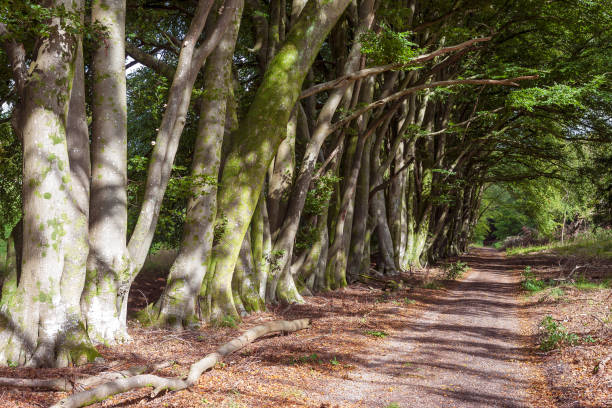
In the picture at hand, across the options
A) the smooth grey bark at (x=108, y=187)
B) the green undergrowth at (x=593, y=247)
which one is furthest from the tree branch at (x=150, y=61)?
the green undergrowth at (x=593, y=247)

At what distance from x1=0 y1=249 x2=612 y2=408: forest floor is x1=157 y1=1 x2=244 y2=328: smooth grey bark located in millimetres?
520

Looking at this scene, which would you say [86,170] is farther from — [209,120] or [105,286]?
[209,120]

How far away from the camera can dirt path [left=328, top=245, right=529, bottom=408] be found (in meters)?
5.32

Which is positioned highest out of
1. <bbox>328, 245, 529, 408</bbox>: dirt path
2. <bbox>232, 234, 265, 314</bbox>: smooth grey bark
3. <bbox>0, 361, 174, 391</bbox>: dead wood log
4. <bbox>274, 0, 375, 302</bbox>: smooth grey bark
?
<bbox>274, 0, 375, 302</bbox>: smooth grey bark

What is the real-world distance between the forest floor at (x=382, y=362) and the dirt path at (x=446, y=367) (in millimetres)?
15

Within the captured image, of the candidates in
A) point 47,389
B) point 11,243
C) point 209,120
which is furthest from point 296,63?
point 47,389

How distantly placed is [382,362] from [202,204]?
4.08m

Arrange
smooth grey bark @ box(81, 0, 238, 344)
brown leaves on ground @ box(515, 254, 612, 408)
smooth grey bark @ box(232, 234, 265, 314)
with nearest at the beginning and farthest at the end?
brown leaves on ground @ box(515, 254, 612, 408)
smooth grey bark @ box(81, 0, 238, 344)
smooth grey bark @ box(232, 234, 265, 314)

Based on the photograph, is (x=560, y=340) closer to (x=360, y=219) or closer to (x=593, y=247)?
(x=360, y=219)

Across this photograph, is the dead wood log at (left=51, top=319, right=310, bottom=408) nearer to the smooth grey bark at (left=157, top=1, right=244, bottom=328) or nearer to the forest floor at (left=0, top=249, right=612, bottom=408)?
the forest floor at (left=0, top=249, right=612, bottom=408)

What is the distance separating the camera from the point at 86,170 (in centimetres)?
684

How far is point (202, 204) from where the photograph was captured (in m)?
8.76

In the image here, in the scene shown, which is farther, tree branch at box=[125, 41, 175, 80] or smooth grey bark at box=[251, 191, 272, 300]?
smooth grey bark at box=[251, 191, 272, 300]

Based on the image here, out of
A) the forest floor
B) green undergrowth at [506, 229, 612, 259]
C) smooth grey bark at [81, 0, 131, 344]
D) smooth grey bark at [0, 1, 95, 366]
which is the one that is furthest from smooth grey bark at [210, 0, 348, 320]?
Result: green undergrowth at [506, 229, 612, 259]
